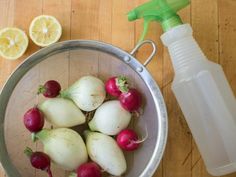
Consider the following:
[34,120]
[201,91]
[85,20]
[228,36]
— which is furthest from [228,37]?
[34,120]

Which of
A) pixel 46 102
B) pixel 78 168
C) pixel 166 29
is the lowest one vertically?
pixel 78 168

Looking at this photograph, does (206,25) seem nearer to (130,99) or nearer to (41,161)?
(130,99)

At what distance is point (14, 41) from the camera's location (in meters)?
0.72

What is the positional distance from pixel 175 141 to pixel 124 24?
230 millimetres

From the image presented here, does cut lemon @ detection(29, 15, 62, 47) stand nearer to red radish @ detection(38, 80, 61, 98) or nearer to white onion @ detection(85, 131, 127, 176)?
red radish @ detection(38, 80, 61, 98)

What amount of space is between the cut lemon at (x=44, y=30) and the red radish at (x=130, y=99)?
0.16 metres

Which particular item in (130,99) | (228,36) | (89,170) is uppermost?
(228,36)

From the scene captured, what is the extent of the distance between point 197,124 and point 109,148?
155mm

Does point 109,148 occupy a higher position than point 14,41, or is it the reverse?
point 14,41

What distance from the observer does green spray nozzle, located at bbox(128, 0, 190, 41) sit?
0.68 m

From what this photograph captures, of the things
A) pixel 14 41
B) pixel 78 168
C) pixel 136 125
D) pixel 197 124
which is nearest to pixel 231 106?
pixel 197 124

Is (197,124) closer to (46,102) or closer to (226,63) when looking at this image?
(226,63)

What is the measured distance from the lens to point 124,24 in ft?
2.45

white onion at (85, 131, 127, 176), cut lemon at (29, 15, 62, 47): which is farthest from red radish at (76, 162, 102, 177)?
cut lemon at (29, 15, 62, 47)
